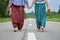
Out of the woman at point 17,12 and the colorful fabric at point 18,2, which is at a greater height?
the colorful fabric at point 18,2

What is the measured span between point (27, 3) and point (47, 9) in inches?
33.4

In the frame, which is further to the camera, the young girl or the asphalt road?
the young girl

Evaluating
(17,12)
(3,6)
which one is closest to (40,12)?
(17,12)

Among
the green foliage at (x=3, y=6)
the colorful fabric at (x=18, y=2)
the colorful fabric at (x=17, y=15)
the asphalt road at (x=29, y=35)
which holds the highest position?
the colorful fabric at (x=18, y=2)

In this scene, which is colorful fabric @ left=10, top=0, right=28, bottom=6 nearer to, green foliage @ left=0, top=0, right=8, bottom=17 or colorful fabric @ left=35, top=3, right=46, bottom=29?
colorful fabric @ left=35, top=3, right=46, bottom=29

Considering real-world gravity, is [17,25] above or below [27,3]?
below

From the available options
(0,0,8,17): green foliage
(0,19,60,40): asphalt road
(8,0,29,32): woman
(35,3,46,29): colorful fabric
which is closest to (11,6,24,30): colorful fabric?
(8,0,29,32): woman

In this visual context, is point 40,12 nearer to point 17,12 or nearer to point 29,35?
point 17,12

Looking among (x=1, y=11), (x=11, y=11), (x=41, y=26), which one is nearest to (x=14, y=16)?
(x=11, y=11)

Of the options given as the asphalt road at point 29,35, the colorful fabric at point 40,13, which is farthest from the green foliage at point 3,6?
the colorful fabric at point 40,13

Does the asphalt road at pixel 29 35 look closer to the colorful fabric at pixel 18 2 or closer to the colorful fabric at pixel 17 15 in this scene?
the colorful fabric at pixel 17 15

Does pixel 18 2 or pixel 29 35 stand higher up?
pixel 18 2

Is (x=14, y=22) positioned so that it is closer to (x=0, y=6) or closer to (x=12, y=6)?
(x=12, y=6)

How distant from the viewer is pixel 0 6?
231ft
